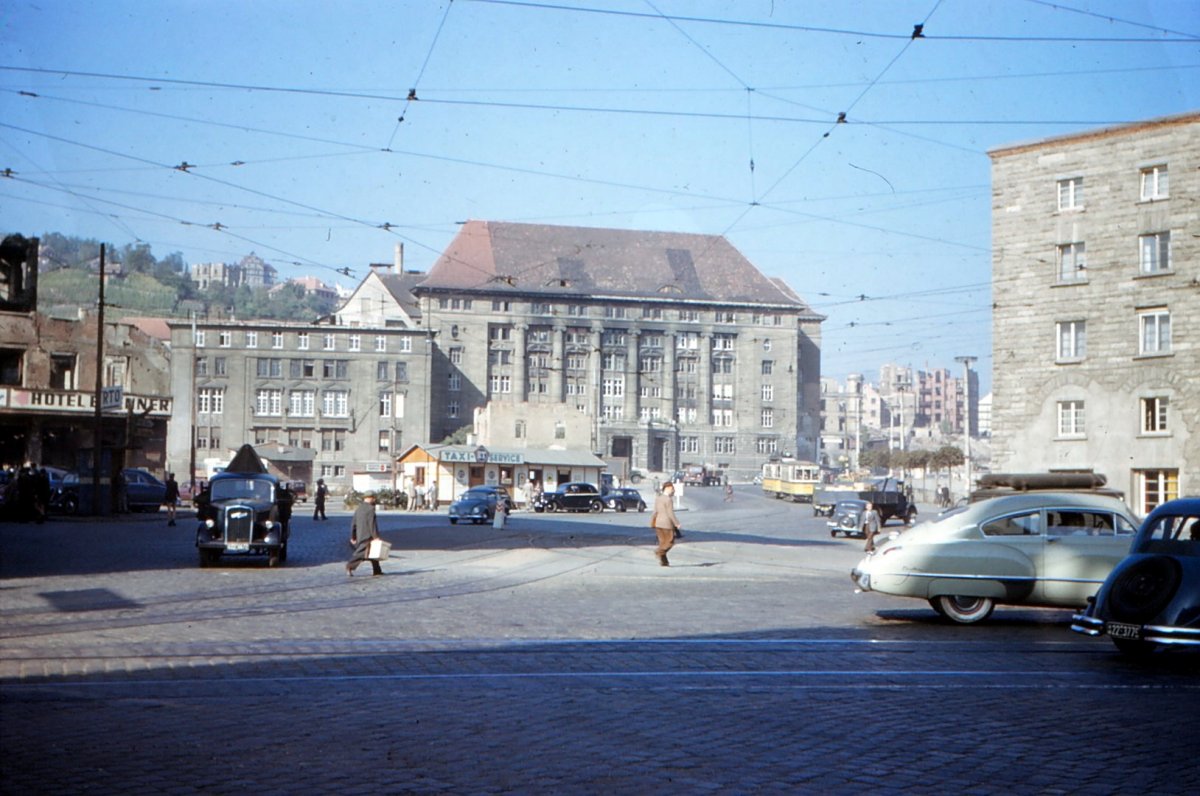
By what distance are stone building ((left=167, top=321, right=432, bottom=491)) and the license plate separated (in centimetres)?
8559

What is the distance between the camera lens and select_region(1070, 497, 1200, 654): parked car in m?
13.0

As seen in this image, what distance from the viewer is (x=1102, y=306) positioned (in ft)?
148

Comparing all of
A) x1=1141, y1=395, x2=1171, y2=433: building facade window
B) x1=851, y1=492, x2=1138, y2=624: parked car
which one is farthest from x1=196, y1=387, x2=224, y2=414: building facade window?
x1=851, y1=492, x2=1138, y2=624: parked car

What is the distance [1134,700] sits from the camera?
421 inches

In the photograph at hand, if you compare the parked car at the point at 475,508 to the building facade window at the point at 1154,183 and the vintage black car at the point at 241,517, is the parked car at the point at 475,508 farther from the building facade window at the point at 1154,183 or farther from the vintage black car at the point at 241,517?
the building facade window at the point at 1154,183

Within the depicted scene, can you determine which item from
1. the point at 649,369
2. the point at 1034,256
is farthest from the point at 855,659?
the point at 649,369

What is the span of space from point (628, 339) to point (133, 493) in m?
72.3

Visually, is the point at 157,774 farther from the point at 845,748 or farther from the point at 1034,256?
the point at 1034,256

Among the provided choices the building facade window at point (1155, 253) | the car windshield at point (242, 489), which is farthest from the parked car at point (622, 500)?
the car windshield at point (242, 489)

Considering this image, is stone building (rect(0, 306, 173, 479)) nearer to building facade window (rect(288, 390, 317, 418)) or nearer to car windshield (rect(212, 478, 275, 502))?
building facade window (rect(288, 390, 317, 418))

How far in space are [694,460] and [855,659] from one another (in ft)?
371

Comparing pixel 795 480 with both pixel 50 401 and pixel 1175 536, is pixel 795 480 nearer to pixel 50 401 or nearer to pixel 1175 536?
pixel 50 401

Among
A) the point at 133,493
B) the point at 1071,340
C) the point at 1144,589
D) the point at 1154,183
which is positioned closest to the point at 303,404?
the point at 133,493

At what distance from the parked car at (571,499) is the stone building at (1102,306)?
87.8ft
